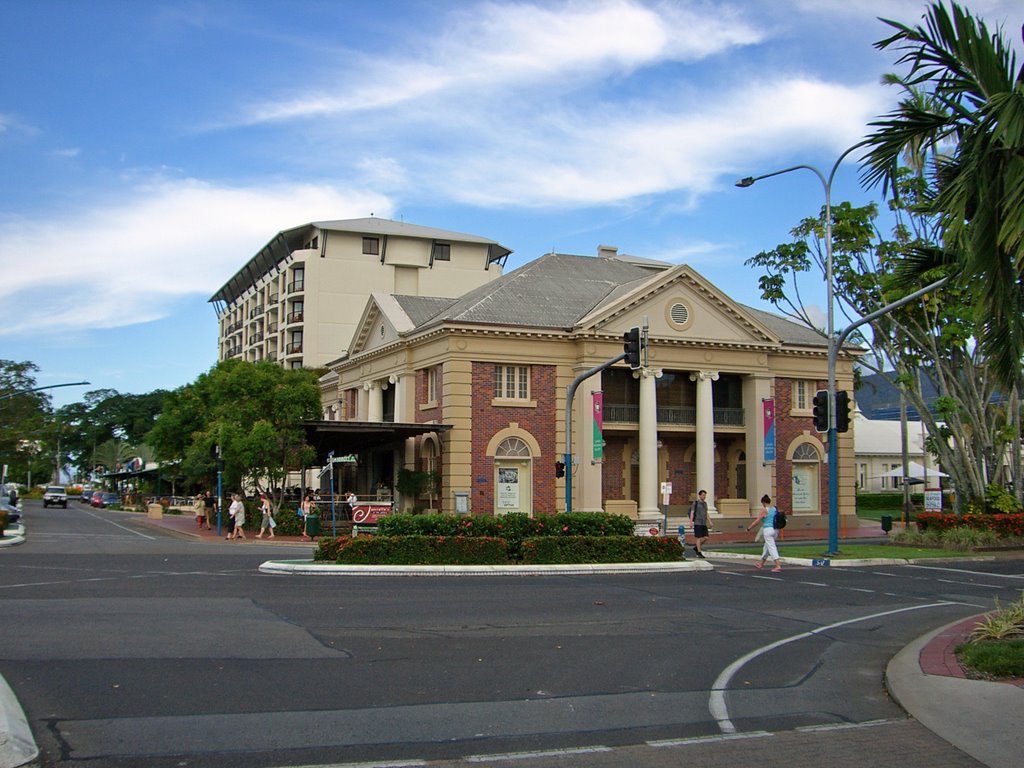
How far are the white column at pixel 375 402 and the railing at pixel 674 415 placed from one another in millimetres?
10522

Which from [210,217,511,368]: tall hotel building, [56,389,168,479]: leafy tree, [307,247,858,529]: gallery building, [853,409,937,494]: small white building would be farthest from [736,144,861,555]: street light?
[56,389,168,479]: leafy tree

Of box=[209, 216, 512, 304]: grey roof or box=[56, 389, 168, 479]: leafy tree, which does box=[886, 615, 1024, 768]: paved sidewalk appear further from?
box=[56, 389, 168, 479]: leafy tree

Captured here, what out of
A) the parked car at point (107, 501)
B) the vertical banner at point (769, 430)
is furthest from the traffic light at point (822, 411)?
the parked car at point (107, 501)

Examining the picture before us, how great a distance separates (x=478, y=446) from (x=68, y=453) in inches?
5309

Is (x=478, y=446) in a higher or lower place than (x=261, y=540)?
higher

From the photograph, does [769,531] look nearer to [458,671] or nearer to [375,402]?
[458,671]

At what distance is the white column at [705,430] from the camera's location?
139 ft

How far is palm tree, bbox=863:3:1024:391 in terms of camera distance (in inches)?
396

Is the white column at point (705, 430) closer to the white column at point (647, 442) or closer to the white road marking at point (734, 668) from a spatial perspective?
the white column at point (647, 442)

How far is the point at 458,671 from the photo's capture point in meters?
10.6

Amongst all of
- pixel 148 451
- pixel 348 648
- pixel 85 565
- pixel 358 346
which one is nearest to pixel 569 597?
pixel 348 648

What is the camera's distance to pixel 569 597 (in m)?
17.7

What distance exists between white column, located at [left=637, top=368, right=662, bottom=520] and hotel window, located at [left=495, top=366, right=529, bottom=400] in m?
4.79

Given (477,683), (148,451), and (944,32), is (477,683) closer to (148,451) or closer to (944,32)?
(944,32)
